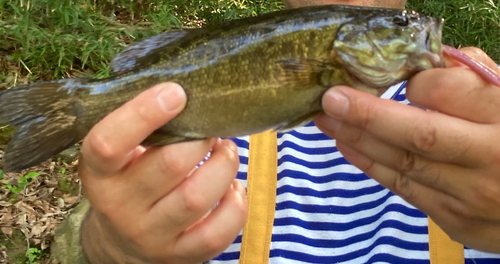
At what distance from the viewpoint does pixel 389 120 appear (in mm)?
1175

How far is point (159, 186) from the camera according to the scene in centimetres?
132

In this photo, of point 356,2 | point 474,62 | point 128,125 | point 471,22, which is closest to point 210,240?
point 128,125

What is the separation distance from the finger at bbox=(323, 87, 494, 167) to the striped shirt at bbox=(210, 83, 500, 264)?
890mm

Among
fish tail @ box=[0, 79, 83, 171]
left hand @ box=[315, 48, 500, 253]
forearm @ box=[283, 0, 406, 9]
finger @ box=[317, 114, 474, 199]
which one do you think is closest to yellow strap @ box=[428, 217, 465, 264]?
left hand @ box=[315, 48, 500, 253]

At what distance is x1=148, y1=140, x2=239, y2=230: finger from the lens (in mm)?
1304

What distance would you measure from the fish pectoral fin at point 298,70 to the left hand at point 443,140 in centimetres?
11

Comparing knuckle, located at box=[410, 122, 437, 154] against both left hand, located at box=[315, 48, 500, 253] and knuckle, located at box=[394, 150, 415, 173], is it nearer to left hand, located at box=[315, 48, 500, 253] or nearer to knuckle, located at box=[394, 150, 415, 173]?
left hand, located at box=[315, 48, 500, 253]

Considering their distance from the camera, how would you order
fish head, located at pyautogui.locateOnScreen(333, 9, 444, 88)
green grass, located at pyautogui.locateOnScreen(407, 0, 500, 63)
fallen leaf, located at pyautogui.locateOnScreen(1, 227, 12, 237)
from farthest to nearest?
1. green grass, located at pyautogui.locateOnScreen(407, 0, 500, 63)
2. fallen leaf, located at pyautogui.locateOnScreen(1, 227, 12, 237)
3. fish head, located at pyautogui.locateOnScreen(333, 9, 444, 88)

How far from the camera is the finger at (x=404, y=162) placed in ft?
3.97

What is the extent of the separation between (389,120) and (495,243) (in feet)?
1.98

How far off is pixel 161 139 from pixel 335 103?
0.64 meters

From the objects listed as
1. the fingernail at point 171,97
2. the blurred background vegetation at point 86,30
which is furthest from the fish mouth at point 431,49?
the blurred background vegetation at point 86,30

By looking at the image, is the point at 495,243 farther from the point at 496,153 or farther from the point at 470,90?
the point at 470,90

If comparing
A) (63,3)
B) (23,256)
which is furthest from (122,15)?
(23,256)
